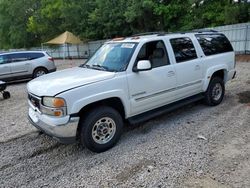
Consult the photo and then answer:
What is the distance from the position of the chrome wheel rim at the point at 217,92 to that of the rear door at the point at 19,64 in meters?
9.32

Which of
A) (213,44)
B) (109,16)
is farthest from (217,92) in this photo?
(109,16)

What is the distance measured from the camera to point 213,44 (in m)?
5.91

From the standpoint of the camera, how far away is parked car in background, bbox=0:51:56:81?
1162 cm

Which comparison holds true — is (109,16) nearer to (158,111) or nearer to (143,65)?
(158,111)

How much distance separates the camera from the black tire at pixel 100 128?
12.6 feet

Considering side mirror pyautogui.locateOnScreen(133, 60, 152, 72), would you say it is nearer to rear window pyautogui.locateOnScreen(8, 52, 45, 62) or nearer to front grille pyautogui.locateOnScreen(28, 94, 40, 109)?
front grille pyautogui.locateOnScreen(28, 94, 40, 109)

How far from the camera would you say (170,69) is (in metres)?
4.82

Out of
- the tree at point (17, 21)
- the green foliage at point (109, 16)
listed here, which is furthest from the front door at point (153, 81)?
the tree at point (17, 21)

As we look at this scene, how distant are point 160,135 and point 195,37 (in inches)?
97.6

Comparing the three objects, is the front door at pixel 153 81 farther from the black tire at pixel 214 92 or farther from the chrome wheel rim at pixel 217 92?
the chrome wheel rim at pixel 217 92

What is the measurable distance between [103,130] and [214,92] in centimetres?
329

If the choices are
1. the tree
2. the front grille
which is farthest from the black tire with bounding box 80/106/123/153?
the tree

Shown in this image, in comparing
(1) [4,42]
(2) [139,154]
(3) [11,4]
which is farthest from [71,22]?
(2) [139,154]

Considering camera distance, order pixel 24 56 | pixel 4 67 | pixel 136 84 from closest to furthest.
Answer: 1. pixel 136 84
2. pixel 4 67
3. pixel 24 56
